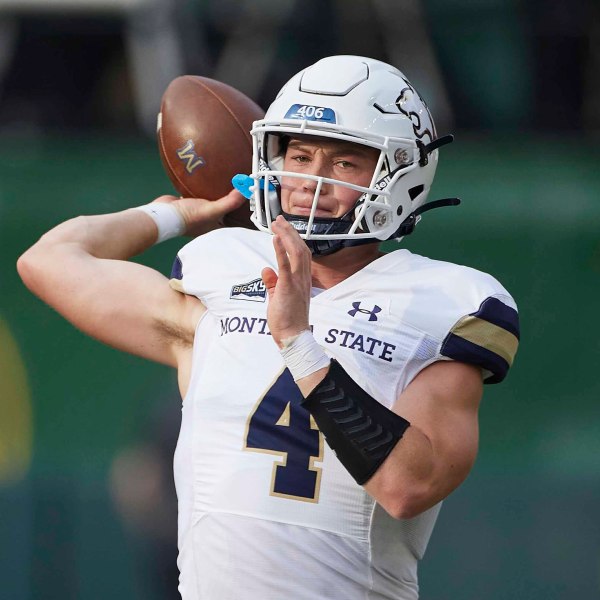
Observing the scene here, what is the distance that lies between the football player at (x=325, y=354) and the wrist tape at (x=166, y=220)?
27cm

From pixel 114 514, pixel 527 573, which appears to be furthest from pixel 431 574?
pixel 114 514

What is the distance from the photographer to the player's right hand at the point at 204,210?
2.75m

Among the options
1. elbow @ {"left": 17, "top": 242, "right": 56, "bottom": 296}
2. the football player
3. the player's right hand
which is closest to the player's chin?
the football player

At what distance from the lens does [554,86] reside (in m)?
5.24

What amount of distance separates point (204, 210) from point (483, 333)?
2.76ft

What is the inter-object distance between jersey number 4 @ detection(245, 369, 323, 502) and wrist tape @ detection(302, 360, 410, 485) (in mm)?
155

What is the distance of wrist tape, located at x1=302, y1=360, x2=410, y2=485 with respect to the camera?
2.00 m

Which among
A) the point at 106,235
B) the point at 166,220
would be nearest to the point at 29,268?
the point at 106,235

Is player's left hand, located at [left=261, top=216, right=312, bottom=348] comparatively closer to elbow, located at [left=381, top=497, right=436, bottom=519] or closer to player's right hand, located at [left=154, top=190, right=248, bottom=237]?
elbow, located at [left=381, top=497, right=436, bottom=519]

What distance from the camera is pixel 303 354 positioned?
6.61ft

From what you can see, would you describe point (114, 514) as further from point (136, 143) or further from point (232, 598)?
point (232, 598)

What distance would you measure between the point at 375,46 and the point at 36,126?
1.48 meters

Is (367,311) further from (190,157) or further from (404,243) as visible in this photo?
(404,243)

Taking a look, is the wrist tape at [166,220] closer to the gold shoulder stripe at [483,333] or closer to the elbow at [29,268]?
the elbow at [29,268]
